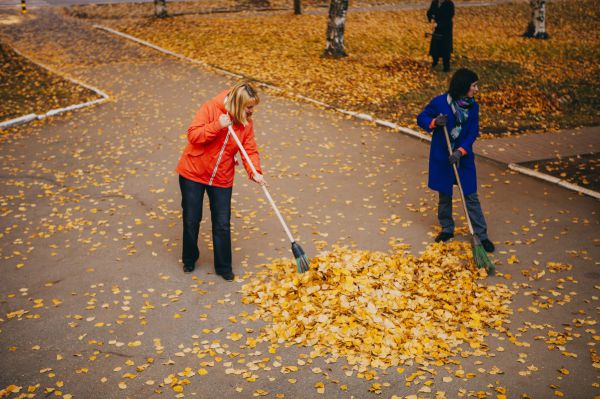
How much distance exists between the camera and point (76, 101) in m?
13.6

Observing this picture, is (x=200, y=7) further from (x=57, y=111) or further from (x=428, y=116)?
(x=428, y=116)

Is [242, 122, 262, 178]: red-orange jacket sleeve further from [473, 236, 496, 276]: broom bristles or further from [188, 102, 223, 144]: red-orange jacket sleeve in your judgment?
[473, 236, 496, 276]: broom bristles

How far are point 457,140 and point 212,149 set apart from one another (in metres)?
2.90

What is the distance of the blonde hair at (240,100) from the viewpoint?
225 inches

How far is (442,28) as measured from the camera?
15539 mm

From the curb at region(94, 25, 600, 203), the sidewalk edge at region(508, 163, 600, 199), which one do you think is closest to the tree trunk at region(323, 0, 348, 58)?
the curb at region(94, 25, 600, 203)

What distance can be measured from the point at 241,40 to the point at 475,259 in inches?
596

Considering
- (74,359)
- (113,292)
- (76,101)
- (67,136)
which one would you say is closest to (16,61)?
(76,101)

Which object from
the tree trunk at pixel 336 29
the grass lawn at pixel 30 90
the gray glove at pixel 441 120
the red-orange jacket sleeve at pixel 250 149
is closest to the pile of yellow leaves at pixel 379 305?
the red-orange jacket sleeve at pixel 250 149

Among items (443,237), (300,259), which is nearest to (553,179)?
(443,237)

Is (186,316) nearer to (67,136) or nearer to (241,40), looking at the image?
(67,136)

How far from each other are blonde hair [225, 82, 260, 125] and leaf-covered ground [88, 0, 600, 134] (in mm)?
7002

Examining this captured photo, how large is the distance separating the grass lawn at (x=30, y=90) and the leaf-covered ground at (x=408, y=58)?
13.9 feet

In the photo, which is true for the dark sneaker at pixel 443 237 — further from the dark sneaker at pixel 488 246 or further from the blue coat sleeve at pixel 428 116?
the blue coat sleeve at pixel 428 116
